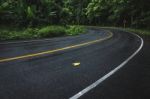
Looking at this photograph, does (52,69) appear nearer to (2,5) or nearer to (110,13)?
(2,5)

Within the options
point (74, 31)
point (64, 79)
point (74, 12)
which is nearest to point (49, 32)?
point (74, 31)

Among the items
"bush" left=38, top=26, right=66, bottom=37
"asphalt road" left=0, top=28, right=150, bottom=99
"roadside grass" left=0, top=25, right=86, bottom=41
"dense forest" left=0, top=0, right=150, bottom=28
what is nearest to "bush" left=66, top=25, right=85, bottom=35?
"dense forest" left=0, top=0, right=150, bottom=28

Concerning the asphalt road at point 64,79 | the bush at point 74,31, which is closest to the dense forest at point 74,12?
the bush at point 74,31

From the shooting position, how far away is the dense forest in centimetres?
2647

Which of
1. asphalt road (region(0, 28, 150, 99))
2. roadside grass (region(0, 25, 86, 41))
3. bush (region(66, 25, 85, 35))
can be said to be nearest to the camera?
asphalt road (region(0, 28, 150, 99))

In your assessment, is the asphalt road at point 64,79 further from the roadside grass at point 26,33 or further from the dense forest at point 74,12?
the dense forest at point 74,12

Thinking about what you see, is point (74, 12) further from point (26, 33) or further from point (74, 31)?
point (26, 33)

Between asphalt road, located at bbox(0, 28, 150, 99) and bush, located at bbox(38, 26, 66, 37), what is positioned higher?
asphalt road, located at bbox(0, 28, 150, 99)

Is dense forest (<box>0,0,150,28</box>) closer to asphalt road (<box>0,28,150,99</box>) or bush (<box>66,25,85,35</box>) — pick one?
bush (<box>66,25,85,35</box>)

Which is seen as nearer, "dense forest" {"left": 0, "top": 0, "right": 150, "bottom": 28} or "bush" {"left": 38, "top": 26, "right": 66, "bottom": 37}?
"bush" {"left": 38, "top": 26, "right": 66, "bottom": 37}

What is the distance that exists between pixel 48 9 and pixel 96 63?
23.2 meters

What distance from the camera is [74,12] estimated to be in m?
77.5

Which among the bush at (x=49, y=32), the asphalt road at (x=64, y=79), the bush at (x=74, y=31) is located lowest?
the bush at (x=74, y=31)

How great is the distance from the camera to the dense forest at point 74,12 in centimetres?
2647
